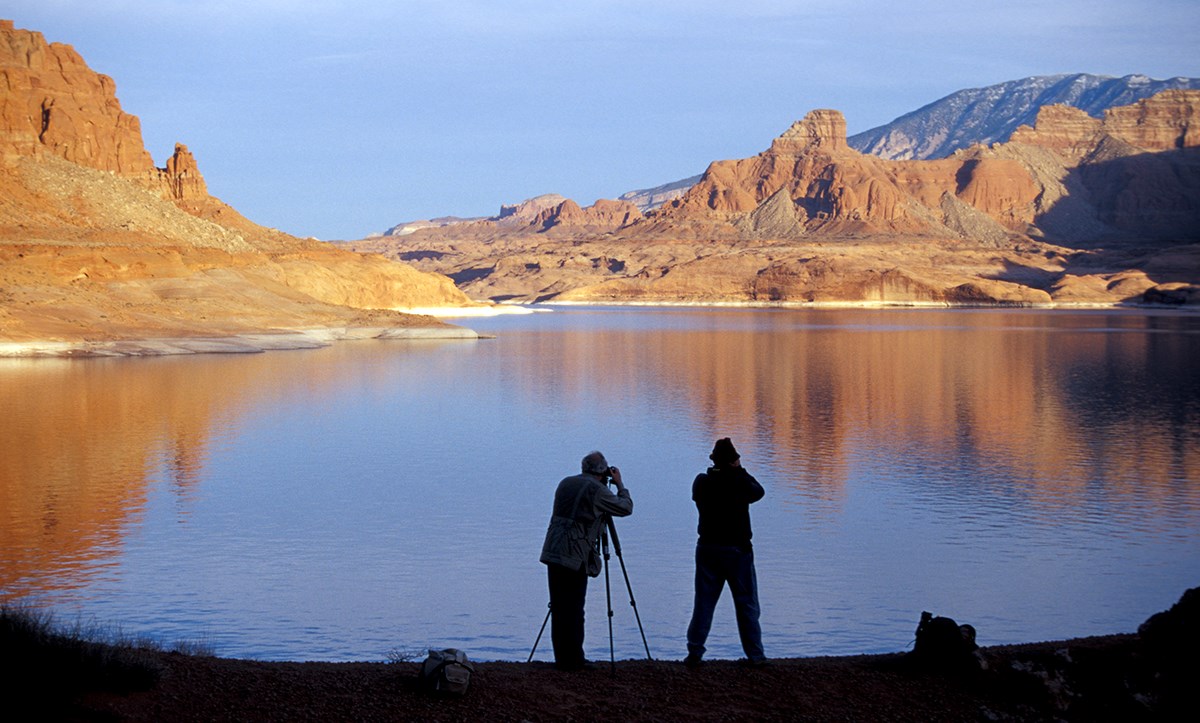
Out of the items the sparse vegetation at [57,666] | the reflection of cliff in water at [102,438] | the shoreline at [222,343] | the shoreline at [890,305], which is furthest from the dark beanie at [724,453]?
the shoreline at [890,305]

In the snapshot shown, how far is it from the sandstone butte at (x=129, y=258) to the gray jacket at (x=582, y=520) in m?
44.1

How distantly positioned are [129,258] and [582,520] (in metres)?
63.9

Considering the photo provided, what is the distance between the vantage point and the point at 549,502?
703 inches

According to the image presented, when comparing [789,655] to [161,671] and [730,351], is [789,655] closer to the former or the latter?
[161,671]

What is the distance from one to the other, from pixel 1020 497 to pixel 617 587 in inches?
302

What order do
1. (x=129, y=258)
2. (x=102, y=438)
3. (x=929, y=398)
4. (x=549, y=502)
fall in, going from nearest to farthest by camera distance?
(x=549, y=502) → (x=102, y=438) → (x=929, y=398) → (x=129, y=258)

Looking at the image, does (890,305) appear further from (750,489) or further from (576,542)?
(576,542)

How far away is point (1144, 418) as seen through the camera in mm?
27938

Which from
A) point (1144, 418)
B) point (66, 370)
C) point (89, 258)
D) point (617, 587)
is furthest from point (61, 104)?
point (617, 587)

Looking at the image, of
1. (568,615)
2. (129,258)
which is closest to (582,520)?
(568,615)

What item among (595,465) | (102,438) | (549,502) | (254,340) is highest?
(595,465)

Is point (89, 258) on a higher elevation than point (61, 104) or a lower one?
lower

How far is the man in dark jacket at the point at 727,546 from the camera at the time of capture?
8.59 meters

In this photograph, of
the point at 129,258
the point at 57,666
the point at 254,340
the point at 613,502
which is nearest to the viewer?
the point at 57,666
